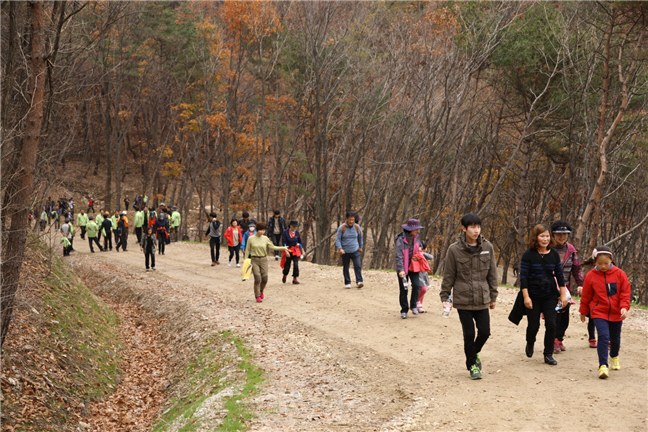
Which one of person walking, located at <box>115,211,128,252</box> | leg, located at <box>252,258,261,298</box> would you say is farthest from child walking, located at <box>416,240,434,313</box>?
person walking, located at <box>115,211,128,252</box>

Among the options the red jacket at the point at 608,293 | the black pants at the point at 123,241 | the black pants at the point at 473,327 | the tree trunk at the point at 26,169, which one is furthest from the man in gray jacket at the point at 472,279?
the black pants at the point at 123,241

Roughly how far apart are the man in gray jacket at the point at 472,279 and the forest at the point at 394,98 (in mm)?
6718

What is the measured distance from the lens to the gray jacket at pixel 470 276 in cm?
729

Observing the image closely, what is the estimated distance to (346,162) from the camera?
31.5m

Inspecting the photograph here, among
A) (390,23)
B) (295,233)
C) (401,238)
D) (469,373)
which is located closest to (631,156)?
(390,23)

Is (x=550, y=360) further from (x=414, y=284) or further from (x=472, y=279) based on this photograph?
(x=414, y=284)

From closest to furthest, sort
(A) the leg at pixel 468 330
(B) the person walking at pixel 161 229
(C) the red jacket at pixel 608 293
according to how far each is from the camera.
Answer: (C) the red jacket at pixel 608 293
(A) the leg at pixel 468 330
(B) the person walking at pixel 161 229

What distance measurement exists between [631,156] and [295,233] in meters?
17.8

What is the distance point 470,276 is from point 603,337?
176 cm

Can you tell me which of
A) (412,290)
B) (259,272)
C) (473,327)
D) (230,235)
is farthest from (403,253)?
(230,235)

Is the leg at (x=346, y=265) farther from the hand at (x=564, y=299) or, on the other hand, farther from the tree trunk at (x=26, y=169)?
the tree trunk at (x=26, y=169)

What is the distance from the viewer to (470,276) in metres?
7.34

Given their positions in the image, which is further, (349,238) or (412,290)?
(349,238)

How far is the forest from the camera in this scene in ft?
62.4
